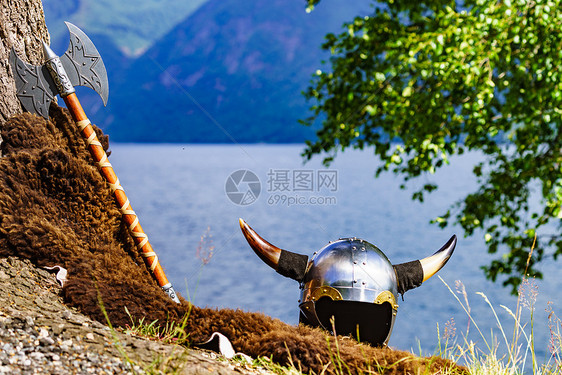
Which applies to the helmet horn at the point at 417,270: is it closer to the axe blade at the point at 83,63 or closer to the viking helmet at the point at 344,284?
the viking helmet at the point at 344,284

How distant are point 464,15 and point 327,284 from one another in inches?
151

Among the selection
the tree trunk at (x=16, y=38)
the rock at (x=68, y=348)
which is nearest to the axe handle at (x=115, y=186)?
the tree trunk at (x=16, y=38)

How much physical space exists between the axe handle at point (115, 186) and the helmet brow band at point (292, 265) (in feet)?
2.73

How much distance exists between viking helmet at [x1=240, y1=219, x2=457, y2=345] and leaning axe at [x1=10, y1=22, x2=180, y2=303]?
0.81 metres

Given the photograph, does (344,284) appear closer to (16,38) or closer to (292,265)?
(292,265)

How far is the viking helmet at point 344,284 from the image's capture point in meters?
2.77

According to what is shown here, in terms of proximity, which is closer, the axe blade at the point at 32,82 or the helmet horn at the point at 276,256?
the helmet horn at the point at 276,256

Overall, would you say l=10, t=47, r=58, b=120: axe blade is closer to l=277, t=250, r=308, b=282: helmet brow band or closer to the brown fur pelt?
the brown fur pelt

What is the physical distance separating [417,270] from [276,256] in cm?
90

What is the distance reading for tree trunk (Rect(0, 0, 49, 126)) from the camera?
129 inches

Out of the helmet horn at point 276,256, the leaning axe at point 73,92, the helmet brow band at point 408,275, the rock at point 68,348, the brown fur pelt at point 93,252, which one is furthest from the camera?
the leaning axe at point 73,92

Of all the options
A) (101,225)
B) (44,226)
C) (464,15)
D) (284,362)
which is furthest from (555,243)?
(44,226)

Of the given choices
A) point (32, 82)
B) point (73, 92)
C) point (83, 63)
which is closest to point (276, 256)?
point (73, 92)

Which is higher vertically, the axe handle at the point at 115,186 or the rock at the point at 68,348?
the axe handle at the point at 115,186
